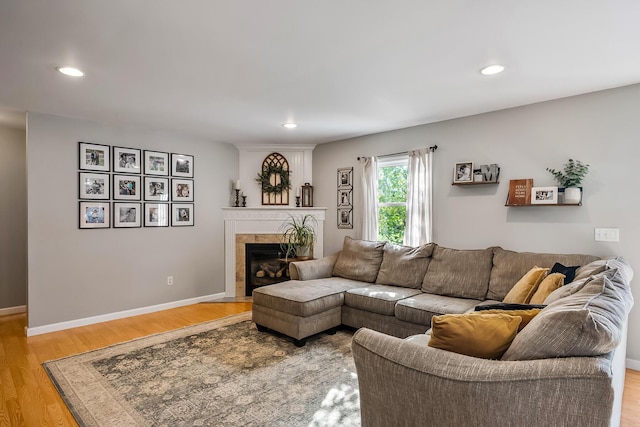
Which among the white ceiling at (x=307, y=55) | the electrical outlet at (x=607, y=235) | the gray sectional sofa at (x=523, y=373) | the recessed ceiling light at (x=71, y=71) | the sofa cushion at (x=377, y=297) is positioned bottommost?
the sofa cushion at (x=377, y=297)

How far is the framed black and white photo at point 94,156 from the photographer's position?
403cm

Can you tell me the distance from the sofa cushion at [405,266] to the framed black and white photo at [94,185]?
11.3 ft

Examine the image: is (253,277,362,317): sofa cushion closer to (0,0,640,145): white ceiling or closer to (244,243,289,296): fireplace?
(244,243,289,296): fireplace

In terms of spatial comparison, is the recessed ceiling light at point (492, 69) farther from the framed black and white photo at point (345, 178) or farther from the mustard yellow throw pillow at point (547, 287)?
the framed black and white photo at point (345, 178)

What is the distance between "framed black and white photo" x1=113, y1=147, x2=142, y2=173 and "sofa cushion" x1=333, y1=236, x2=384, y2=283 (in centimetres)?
286

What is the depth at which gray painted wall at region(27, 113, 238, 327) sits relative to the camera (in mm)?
3771

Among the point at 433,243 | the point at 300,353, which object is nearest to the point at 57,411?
the point at 300,353

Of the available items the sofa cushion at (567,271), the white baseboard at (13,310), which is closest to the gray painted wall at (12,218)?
the white baseboard at (13,310)

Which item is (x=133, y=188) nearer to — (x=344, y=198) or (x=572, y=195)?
(x=344, y=198)

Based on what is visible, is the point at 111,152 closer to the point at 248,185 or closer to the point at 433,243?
the point at 248,185

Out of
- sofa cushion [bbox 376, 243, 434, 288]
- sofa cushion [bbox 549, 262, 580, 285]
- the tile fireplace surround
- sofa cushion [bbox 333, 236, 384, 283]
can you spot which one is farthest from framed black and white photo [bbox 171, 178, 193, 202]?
sofa cushion [bbox 549, 262, 580, 285]

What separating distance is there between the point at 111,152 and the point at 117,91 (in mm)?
1452

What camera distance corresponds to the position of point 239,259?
5324 millimetres

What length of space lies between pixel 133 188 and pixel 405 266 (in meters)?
3.49
